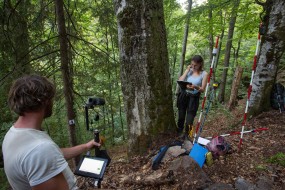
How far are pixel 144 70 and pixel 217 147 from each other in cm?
183

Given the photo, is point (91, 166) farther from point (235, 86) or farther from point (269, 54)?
point (235, 86)

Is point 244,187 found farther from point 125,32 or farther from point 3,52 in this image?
point 3,52

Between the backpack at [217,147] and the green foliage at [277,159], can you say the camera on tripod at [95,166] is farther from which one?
the green foliage at [277,159]

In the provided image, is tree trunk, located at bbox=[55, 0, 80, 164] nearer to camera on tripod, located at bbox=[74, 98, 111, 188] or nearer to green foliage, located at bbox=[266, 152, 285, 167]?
camera on tripod, located at bbox=[74, 98, 111, 188]

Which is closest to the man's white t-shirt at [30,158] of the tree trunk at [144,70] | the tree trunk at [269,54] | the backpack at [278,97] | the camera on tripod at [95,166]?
the camera on tripod at [95,166]

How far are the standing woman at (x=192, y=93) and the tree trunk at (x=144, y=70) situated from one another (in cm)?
83

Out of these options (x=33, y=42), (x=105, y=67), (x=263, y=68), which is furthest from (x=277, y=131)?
(x=33, y=42)

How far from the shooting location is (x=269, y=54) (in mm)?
5816

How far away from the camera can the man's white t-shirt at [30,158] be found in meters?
1.38

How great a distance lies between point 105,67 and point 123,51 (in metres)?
2.08

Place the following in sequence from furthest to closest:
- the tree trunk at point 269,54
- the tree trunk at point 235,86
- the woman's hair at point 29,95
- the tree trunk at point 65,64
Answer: the tree trunk at point 235,86
the tree trunk at point 269,54
the tree trunk at point 65,64
the woman's hair at point 29,95

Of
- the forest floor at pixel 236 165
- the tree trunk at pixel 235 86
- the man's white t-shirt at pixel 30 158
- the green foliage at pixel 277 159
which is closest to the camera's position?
the man's white t-shirt at pixel 30 158

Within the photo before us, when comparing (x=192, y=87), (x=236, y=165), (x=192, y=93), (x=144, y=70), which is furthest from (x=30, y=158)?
(x=192, y=93)

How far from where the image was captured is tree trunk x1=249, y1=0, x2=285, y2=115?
5625mm
